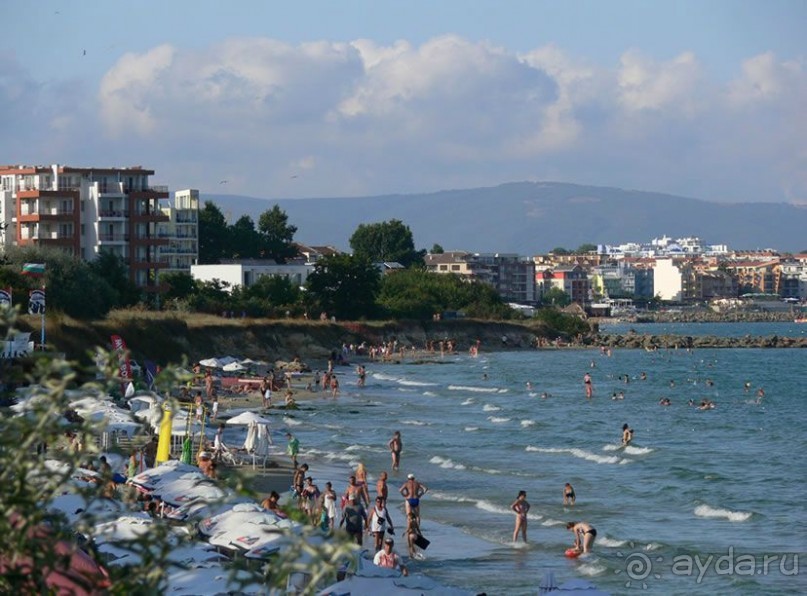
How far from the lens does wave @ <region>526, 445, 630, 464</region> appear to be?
37938 mm

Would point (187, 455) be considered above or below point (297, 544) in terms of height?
below

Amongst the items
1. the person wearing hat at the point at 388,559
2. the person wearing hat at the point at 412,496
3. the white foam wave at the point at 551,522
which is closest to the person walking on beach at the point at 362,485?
the person wearing hat at the point at 412,496

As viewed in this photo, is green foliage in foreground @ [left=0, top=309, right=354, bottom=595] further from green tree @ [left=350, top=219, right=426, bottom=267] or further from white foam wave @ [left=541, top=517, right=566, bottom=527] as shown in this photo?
green tree @ [left=350, top=219, right=426, bottom=267]

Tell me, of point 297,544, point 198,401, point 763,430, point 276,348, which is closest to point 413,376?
point 276,348

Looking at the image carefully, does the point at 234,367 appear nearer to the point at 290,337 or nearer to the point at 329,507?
the point at 290,337

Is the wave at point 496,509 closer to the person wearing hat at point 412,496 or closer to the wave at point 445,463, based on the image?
the person wearing hat at point 412,496

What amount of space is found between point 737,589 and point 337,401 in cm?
3567

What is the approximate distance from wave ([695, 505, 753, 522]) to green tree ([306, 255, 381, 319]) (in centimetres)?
6878

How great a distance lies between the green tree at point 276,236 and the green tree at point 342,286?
21.4 metres

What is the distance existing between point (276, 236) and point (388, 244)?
28.8m

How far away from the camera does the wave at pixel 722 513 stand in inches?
1103

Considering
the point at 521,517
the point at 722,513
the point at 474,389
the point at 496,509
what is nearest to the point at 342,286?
the point at 474,389

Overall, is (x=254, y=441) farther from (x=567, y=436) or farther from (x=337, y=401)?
(x=337, y=401)

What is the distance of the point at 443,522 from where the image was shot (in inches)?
1057
